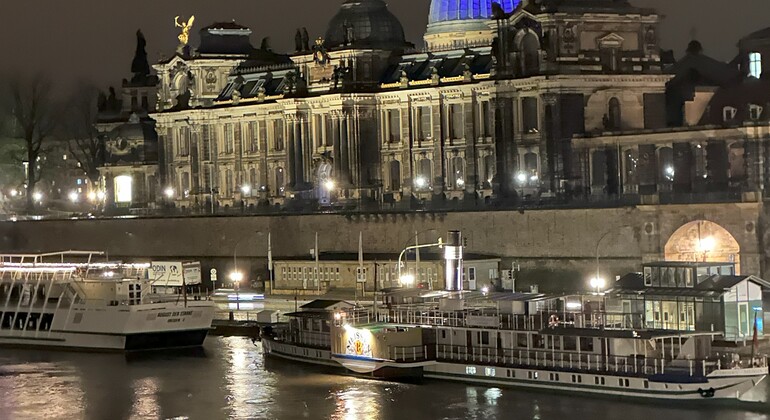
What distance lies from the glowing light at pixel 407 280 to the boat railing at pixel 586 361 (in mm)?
22610

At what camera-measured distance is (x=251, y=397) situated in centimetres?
8681

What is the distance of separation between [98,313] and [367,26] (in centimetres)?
4844

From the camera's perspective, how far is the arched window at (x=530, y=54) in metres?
128

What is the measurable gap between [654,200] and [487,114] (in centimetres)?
2562

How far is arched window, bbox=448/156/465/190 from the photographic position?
138m

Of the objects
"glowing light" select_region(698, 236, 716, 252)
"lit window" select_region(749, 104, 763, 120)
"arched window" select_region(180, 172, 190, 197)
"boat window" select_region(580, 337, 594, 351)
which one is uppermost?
"lit window" select_region(749, 104, 763, 120)

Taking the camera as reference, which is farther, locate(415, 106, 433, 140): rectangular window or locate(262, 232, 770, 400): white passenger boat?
locate(415, 106, 433, 140): rectangular window

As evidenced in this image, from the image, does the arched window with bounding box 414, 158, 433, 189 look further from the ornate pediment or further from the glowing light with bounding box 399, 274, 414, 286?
the glowing light with bounding box 399, 274, 414, 286

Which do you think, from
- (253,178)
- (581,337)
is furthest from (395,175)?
(581,337)

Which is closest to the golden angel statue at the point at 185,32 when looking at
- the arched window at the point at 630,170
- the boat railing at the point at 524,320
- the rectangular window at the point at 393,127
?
the rectangular window at the point at 393,127

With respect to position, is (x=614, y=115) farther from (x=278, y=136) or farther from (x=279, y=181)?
(x=279, y=181)

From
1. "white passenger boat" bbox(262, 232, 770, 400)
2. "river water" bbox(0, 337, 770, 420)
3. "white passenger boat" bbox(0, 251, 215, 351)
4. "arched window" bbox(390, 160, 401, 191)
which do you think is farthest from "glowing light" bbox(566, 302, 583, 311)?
"arched window" bbox(390, 160, 401, 191)

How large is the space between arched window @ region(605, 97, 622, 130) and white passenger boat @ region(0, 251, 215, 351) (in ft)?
109

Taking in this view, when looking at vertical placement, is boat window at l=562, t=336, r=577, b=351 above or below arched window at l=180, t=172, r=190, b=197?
Answer: below
